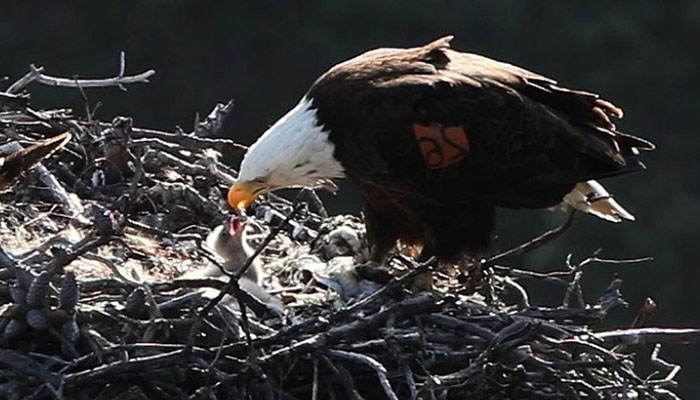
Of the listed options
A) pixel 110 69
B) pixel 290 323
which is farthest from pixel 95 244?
pixel 110 69

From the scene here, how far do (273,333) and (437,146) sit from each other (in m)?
0.83

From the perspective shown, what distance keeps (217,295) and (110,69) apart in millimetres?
9169

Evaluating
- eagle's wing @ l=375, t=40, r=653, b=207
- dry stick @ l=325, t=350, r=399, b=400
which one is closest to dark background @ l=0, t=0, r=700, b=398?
eagle's wing @ l=375, t=40, r=653, b=207

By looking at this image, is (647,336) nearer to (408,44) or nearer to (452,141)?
(452,141)

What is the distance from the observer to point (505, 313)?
5.12 meters

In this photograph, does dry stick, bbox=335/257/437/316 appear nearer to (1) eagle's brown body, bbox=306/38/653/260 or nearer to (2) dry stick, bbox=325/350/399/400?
(2) dry stick, bbox=325/350/399/400

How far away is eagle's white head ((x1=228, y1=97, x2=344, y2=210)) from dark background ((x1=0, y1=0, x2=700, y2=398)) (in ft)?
23.1

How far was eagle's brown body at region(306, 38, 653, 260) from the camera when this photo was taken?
5.46m

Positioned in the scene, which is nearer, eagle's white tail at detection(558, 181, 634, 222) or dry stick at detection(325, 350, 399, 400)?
dry stick at detection(325, 350, 399, 400)

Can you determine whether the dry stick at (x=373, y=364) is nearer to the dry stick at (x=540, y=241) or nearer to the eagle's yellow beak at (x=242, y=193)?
the dry stick at (x=540, y=241)

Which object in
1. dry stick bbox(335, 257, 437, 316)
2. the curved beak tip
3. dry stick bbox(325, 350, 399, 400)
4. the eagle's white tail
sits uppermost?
dry stick bbox(335, 257, 437, 316)

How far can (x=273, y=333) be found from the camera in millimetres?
4832

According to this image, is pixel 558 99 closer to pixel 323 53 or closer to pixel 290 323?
pixel 290 323

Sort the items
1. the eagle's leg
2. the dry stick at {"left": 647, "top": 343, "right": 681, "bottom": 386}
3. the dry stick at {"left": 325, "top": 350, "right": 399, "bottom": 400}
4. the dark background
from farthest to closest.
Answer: the dark background → the eagle's leg → the dry stick at {"left": 647, "top": 343, "right": 681, "bottom": 386} → the dry stick at {"left": 325, "top": 350, "right": 399, "bottom": 400}
